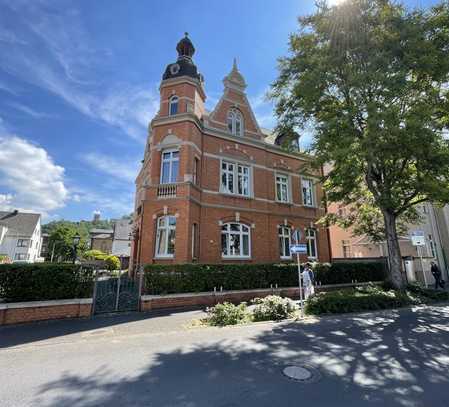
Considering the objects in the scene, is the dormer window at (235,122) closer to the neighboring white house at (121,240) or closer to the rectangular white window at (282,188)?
the rectangular white window at (282,188)

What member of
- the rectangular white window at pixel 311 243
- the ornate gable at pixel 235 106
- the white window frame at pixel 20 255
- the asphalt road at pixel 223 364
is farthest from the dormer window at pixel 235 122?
the white window frame at pixel 20 255

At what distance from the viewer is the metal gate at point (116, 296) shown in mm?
10081

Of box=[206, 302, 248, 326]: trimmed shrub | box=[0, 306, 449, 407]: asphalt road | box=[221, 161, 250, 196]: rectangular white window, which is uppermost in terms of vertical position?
box=[221, 161, 250, 196]: rectangular white window

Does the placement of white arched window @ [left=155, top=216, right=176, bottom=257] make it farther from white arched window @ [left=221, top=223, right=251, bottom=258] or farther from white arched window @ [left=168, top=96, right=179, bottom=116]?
white arched window @ [left=168, top=96, right=179, bottom=116]

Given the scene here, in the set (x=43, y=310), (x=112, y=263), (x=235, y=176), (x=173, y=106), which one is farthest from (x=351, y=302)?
(x=112, y=263)

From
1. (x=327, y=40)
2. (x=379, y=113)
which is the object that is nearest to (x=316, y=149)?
(x=379, y=113)

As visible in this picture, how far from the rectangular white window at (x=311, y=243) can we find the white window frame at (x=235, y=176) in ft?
20.2

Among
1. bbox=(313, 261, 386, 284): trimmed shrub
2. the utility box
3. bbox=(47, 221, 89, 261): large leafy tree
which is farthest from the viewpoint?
bbox=(47, 221, 89, 261): large leafy tree

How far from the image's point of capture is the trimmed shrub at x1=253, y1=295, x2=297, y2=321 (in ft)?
29.8

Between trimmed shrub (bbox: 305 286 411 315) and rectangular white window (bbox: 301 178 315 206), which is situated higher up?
rectangular white window (bbox: 301 178 315 206)

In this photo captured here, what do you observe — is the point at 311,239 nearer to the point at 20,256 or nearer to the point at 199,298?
the point at 199,298

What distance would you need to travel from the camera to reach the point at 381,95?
36.4 ft

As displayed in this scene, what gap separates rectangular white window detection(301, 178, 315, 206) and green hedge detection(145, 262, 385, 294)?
5856 mm

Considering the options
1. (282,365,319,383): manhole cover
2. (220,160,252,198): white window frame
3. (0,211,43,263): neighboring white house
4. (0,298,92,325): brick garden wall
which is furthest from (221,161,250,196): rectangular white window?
(0,211,43,263): neighboring white house
